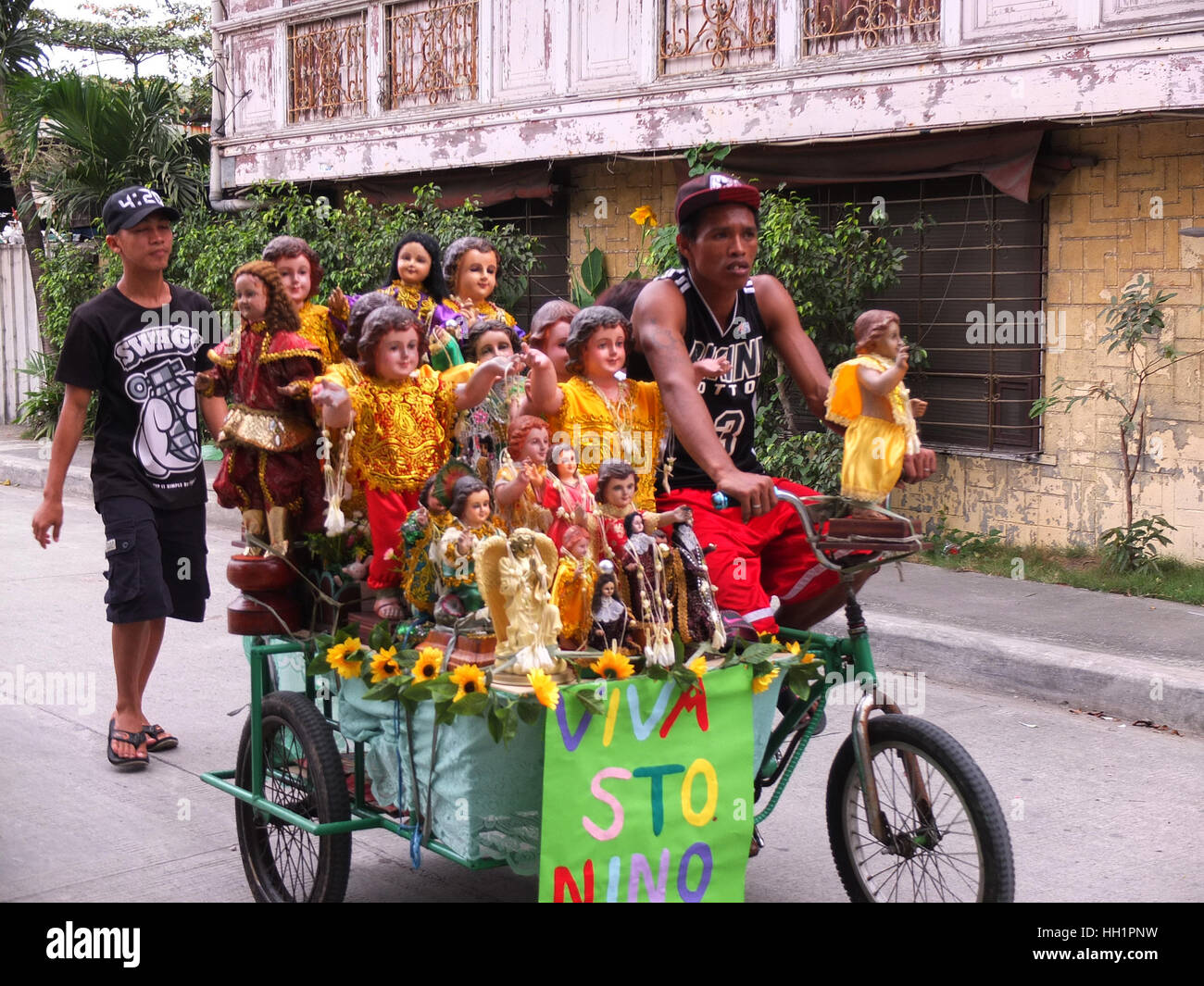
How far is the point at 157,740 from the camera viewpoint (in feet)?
17.9

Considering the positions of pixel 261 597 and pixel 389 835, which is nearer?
pixel 261 597

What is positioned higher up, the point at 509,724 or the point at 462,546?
the point at 462,546

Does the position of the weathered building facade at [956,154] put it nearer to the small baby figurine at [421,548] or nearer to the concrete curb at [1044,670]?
the concrete curb at [1044,670]

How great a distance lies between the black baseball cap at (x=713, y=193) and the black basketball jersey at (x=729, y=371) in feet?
0.74

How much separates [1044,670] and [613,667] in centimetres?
370

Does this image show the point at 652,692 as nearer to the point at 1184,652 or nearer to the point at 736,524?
the point at 736,524

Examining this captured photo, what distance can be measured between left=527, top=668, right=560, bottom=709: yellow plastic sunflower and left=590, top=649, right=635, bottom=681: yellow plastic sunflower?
0.16 meters

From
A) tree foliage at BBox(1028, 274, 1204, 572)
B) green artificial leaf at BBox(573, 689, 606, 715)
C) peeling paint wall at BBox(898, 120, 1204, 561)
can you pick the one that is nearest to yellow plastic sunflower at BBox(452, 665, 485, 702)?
green artificial leaf at BBox(573, 689, 606, 715)

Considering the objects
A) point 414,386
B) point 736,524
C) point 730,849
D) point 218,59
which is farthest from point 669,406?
point 218,59

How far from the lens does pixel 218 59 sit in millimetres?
14234

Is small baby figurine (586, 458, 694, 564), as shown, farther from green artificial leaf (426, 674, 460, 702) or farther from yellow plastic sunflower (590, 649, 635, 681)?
green artificial leaf (426, 674, 460, 702)

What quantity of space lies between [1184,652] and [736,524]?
3.57m

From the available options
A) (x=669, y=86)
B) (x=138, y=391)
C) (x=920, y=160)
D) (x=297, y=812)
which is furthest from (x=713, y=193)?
(x=669, y=86)

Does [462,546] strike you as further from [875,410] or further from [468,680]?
[875,410]
